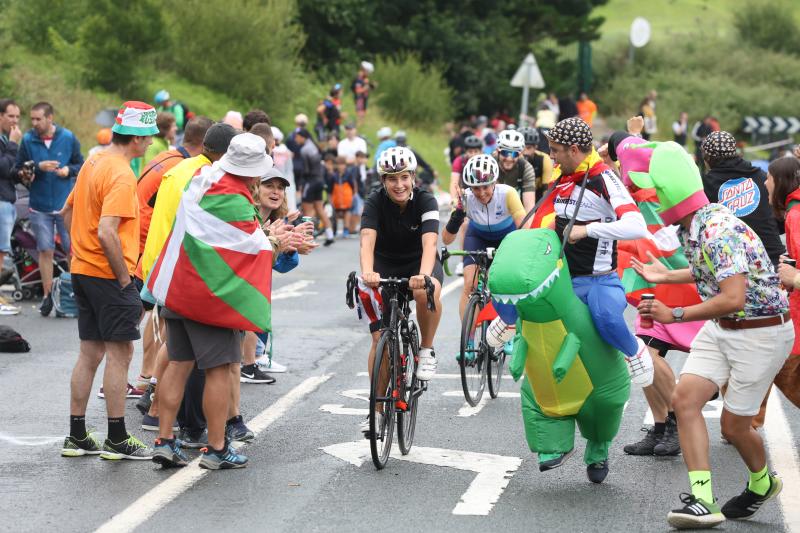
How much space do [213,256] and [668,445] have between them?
3.13 metres

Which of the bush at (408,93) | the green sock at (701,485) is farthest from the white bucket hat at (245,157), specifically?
the bush at (408,93)

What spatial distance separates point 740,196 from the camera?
342 inches

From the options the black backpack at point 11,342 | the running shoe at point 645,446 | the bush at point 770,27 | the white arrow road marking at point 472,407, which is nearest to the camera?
the running shoe at point 645,446

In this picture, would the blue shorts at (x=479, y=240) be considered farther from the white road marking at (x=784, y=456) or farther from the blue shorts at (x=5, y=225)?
the blue shorts at (x=5, y=225)

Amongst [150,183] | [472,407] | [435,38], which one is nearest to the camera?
[150,183]

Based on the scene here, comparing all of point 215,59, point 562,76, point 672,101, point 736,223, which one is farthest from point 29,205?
point 672,101

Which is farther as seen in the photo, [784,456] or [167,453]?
[784,456]

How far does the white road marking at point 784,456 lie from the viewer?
722 centimetres

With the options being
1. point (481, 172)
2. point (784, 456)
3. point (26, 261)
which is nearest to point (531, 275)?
point (784, 456)

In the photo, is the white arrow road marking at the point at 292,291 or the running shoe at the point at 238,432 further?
the white arrow road marking at the point at 292,291

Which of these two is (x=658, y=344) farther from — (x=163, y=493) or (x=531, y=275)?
(x=163, y=493)

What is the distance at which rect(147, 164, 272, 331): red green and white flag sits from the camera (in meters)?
7.62

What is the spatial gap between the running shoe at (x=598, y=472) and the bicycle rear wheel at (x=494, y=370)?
2.50 m

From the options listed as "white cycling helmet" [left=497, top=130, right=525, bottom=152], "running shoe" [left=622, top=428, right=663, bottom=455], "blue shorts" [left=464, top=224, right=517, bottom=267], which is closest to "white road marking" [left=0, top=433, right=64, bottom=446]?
"running shoe" [left=622, top=428, right=663, bottom=455]
